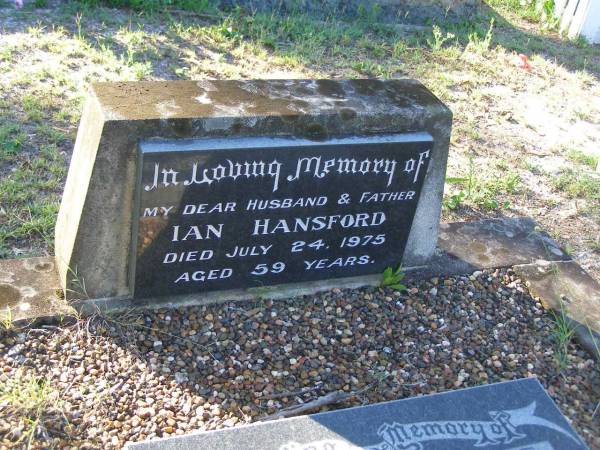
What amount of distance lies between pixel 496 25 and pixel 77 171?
20.0 feet

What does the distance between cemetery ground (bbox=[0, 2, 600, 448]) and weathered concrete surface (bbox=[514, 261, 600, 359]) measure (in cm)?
6

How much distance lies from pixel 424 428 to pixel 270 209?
1120 mm

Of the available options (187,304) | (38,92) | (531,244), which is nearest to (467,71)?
(531,244)

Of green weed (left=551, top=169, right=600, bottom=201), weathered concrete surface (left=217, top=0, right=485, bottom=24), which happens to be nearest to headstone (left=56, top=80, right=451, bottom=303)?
green weed (left=551, top=169, right=600, bottom=201)

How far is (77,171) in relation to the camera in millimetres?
2887

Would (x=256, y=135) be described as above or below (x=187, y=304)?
above

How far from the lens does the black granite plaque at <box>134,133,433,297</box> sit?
281 centimetres

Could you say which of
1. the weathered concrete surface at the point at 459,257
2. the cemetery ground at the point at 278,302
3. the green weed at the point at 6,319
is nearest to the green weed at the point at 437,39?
the cemetery ground at the point at 278,302

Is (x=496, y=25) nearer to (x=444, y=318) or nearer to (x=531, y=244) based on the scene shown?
(x=531, y=244)

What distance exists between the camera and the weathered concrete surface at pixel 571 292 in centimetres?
343

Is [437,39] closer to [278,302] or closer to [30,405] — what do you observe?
[278,302]

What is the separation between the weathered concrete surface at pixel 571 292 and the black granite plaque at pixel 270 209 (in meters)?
0.81

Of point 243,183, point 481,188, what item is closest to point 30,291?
point 243,183

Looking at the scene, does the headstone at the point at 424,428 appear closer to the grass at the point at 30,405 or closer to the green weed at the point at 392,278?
the grass at the point at 30,405
